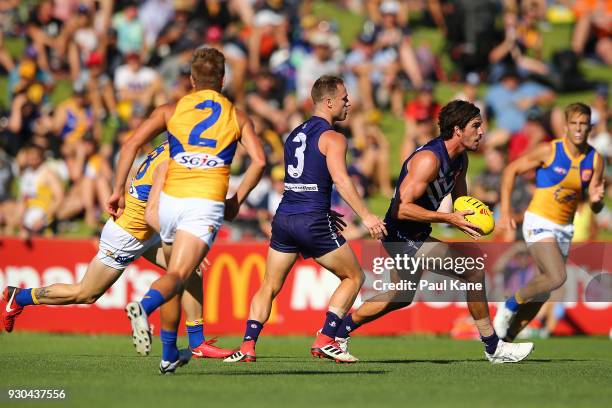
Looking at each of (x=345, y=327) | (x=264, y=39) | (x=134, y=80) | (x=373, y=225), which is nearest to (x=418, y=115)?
(x=264, y=39)

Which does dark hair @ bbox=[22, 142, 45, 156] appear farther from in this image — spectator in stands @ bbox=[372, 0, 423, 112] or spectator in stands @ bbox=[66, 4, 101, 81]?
spectator in stands @ bbox=[372, 0, 423, 112]

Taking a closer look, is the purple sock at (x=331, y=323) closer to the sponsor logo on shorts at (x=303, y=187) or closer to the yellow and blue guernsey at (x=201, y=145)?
the sponsor logo on shorts at (x=303, y=187)

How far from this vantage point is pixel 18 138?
21109 mm

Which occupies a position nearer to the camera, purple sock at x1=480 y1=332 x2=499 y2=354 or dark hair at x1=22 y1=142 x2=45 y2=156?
purple sock at x1=480 y1=332 x2=499 y2=354

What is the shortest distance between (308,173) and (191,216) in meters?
1.93

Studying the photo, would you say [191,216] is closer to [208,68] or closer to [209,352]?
[208,68]

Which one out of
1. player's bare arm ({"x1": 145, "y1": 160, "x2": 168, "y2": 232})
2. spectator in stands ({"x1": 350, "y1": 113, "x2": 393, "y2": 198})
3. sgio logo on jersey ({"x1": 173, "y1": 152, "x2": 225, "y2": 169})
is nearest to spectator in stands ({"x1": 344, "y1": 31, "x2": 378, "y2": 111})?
spectator in stands ({"x1": 350, "y1": 113, "x2": 393, "y2": 198})

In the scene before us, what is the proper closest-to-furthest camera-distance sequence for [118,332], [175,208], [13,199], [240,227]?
[175,208] < [118,332] < [240,227] < [13,199]

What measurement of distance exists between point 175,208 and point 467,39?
53.1 ft

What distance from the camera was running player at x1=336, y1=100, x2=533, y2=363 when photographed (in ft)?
34.5

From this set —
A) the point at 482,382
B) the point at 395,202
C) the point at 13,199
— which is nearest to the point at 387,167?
the point at 13,199

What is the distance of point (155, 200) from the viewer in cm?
952

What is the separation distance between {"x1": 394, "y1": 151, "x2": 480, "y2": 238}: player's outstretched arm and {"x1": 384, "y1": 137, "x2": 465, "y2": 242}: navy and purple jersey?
106 millimetres

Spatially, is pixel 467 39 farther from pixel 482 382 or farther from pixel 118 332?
pixel 482 382
